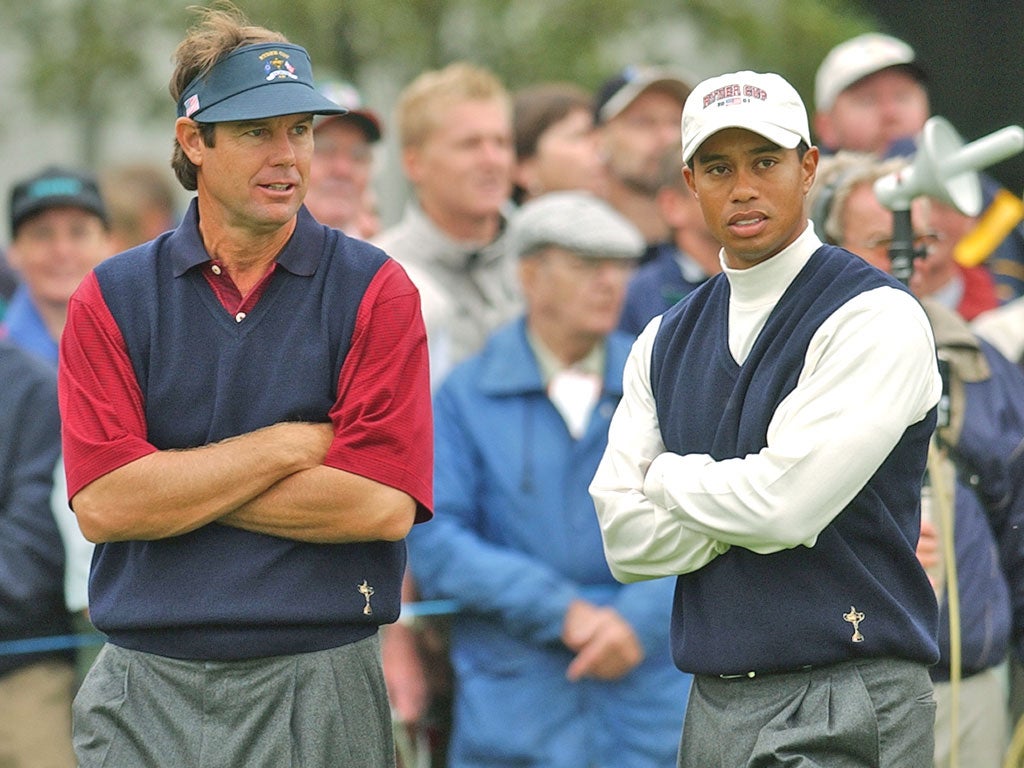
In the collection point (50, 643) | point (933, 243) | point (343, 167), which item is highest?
point (343, 167)

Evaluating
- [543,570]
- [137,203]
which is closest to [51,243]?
[137,203]

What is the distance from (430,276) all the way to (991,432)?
292 cm

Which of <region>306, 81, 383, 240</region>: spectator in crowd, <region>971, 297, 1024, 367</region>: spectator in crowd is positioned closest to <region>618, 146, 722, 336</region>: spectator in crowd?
<region>971, 297, 1024, 367</region>: spectator in crowd

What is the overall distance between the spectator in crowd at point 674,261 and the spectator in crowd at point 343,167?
1246 millimetres

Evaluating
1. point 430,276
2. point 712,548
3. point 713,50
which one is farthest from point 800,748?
point 713,50

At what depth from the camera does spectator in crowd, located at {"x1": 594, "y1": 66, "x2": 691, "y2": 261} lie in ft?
29.2

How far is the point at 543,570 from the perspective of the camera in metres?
6.48

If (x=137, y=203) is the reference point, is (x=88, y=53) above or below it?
above

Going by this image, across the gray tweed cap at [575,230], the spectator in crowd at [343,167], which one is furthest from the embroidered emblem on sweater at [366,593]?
the spectator in crowd at [343,167]

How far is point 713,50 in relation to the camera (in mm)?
17422

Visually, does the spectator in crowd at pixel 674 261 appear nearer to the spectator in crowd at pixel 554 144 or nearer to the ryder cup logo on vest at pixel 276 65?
the spectator in crowd at pixel 554 144

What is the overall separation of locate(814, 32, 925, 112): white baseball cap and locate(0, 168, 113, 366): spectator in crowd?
3546 mm

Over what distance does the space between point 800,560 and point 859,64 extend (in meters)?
4.74

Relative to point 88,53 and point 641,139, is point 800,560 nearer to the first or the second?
point 641,139
